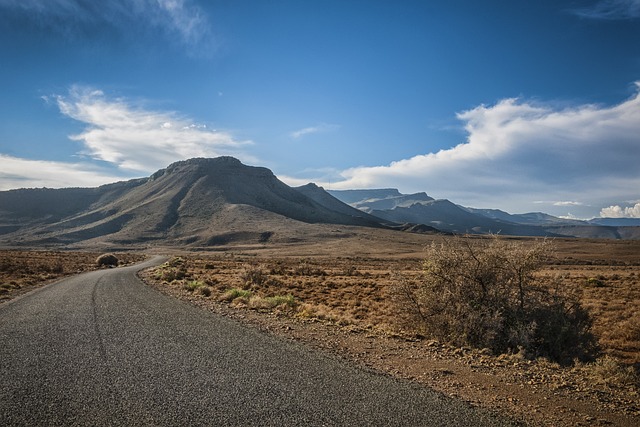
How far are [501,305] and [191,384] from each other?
8.38 metres

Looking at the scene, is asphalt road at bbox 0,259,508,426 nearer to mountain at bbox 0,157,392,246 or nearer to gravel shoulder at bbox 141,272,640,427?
gravel shoulder at bbox 141,272,640,427

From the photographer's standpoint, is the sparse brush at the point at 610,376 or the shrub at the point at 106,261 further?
the shrub at the point at 106,261

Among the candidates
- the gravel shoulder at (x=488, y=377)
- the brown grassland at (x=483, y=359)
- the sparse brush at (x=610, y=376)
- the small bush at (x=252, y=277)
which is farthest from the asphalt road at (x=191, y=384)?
the small bush at (x=252, y=277)

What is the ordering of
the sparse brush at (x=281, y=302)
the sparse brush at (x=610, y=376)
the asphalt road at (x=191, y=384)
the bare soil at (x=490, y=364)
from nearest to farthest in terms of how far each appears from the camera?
the asphalt road at (x=191, y=384)
the bare soil at (x=490, y=364)
the sparse brush at (x=610, y=376)
the sparse brush at (x=281, y=302)

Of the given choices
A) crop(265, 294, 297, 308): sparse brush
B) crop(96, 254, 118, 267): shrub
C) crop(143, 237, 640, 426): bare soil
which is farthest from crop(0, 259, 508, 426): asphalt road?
crop(96, 254, 118, 267): shrub

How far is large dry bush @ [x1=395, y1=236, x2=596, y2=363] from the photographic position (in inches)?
379

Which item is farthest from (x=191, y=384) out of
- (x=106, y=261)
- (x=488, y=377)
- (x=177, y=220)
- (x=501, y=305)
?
(x=177, y=220)

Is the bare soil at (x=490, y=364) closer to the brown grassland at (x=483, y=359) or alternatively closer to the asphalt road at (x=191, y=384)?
the brown grassland at (x=483, y=359)

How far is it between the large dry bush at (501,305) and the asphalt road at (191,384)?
4.22 metres

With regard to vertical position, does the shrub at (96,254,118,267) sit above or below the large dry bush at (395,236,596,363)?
below

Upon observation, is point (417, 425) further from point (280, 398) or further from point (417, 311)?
point (417, 311)

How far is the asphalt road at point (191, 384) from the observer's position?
523 cm

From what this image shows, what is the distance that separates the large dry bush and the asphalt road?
4221 mm

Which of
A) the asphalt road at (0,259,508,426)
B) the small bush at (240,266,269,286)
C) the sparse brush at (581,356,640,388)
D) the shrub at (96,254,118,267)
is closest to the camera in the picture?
the asphalt road at (0,259,508,426)
